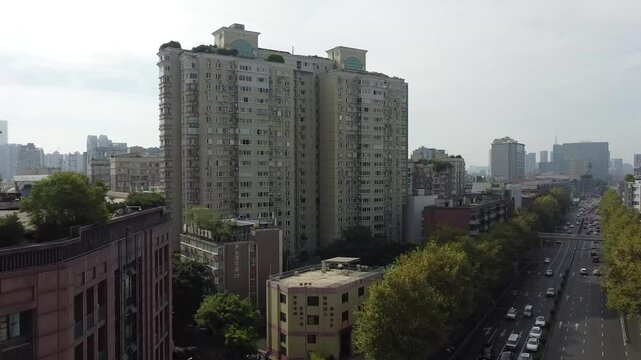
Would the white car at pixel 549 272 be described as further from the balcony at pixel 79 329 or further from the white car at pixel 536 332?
the balcony at pixel 79 329

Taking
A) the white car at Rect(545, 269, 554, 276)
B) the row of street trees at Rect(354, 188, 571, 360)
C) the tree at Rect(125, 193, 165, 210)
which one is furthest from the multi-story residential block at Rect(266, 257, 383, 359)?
the white car at Rect(545, 269, 554, 276)

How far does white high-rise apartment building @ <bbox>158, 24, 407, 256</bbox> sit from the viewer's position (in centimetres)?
6944

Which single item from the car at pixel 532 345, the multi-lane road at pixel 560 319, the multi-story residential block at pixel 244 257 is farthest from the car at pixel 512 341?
the multi-story residential block at pixel 244 257

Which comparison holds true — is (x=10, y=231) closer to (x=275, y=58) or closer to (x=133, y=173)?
(x=275, y=58)

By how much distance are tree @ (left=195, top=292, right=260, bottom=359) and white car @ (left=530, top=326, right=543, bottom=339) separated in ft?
78.1

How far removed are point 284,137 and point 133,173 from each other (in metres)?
53.4

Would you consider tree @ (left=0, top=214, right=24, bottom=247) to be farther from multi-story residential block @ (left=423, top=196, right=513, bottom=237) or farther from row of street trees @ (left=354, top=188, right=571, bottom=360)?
multi-story residential block @ (left=423, top=196, right=513, bottom=237)

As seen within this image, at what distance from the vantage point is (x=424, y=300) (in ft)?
113

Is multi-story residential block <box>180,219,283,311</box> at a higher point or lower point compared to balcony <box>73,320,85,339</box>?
lower

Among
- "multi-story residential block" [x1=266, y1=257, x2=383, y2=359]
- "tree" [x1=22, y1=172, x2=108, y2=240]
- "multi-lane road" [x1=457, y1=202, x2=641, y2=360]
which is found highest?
"tree" [x1=22, y1=172, x2=108, y2=240]

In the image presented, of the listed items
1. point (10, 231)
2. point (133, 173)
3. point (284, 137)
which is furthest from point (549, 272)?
point (133, 173)

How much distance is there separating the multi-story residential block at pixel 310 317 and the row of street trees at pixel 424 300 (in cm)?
247

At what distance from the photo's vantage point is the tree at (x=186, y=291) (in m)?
43.5

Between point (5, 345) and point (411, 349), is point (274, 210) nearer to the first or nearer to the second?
point (411, 349)
